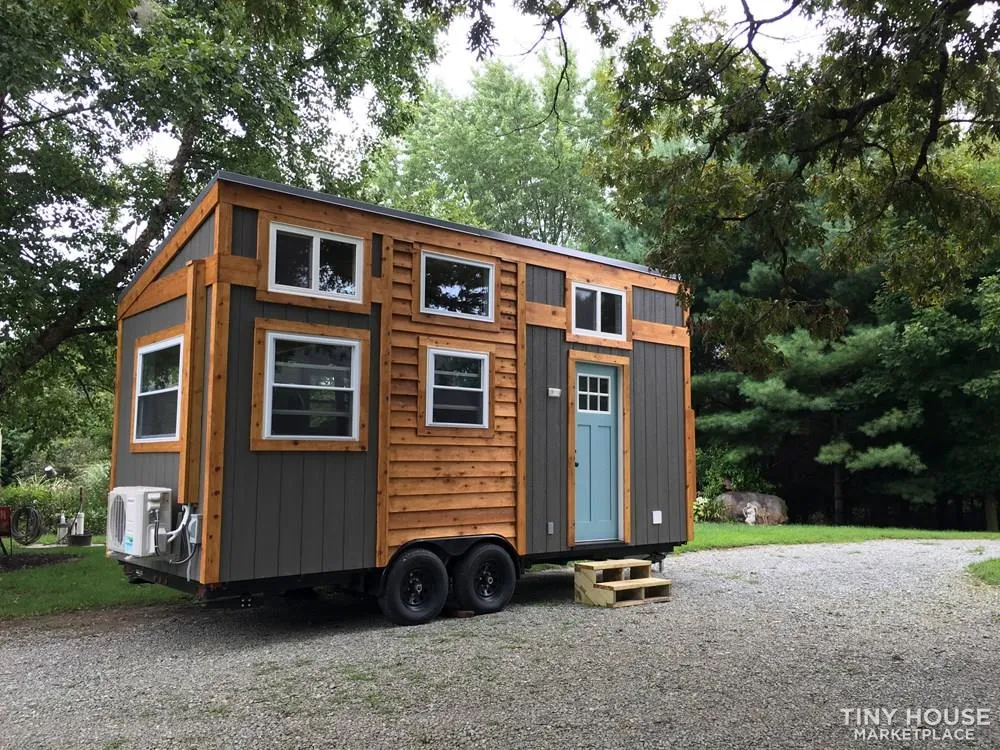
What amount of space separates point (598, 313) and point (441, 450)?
250 centimetres

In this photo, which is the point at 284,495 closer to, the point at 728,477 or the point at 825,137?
→ the point at 825,137

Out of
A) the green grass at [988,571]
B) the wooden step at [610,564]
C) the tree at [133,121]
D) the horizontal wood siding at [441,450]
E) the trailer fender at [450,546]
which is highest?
the tree at [133,121]

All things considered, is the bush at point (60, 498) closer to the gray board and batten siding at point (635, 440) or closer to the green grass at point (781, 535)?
the green grass at point (781, 535)

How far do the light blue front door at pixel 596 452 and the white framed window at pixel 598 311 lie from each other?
0.38 metres

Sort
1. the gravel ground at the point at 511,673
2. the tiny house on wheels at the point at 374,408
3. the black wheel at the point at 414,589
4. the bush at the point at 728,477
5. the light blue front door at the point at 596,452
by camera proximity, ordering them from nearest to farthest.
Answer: the gravel ground at the point at 511,673 → the tiny house on wheels at the point at 374,408 → the black wheel at the point at 414,589 → the light blue front door at the point at 596,452 → the bush at the point at 728,477

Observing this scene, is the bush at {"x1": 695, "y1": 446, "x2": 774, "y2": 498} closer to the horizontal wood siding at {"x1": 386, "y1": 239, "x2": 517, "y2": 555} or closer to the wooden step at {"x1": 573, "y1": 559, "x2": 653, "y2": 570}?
the wooden step at {"x1": 573, "y1": 559, "x2": 653, "y2": 570}

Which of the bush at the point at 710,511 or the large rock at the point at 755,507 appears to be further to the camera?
the bush at the point at 710,511

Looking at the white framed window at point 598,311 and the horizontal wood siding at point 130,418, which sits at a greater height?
the white framed window at point 598,311

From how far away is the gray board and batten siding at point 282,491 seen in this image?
6.21 m

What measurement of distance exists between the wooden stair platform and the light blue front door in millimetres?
365

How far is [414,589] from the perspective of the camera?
7176mm

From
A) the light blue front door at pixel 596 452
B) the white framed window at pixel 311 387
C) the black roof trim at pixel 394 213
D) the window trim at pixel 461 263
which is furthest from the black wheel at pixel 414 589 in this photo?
the black roof trim at pixel 394 213

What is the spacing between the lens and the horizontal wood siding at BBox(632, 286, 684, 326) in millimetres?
9203

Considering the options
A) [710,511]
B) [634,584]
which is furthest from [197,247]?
[710,511]
